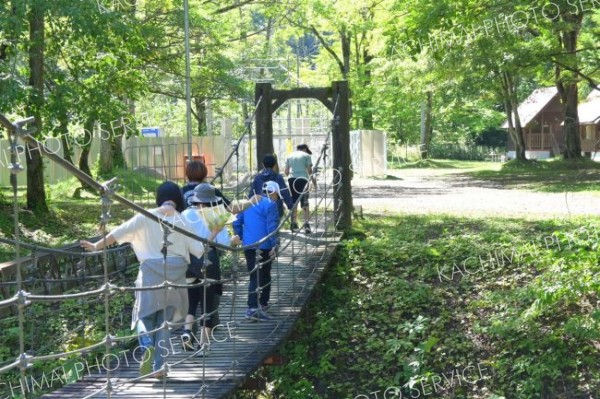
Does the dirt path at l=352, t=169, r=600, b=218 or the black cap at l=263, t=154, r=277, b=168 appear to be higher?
the black cap at l=263, t=154, r=277, b=168

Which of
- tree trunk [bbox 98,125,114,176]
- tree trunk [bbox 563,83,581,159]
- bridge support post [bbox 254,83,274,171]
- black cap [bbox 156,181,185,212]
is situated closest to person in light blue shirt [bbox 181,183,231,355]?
black cap [bbox 156,181,185,212]

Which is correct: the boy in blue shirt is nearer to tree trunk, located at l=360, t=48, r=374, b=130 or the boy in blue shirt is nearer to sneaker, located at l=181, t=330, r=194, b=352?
sneaker, located at l=181, t=330, r=194, b=352

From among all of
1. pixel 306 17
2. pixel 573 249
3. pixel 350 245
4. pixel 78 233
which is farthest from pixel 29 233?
pixel 306 17

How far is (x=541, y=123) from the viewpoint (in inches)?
1884

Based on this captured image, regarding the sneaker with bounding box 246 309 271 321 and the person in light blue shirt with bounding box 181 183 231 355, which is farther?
the sneaker with bounding box 246 309 271 321

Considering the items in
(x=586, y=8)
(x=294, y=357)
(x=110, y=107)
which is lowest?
(x=294, y=357)

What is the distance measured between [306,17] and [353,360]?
19.5 meters

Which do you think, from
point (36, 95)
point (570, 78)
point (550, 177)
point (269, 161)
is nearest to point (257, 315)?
point (269, 161)

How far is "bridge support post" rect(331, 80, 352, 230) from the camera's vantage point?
36.6ft

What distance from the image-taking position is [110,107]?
13.0 meters

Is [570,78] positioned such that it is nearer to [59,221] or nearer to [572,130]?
[572,130]

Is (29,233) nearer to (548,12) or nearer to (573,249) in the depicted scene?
(573,249)

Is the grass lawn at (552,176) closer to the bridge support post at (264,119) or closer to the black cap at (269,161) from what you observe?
the bridge support post at (264,119)

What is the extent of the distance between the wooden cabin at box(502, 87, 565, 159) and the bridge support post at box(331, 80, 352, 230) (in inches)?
1427
